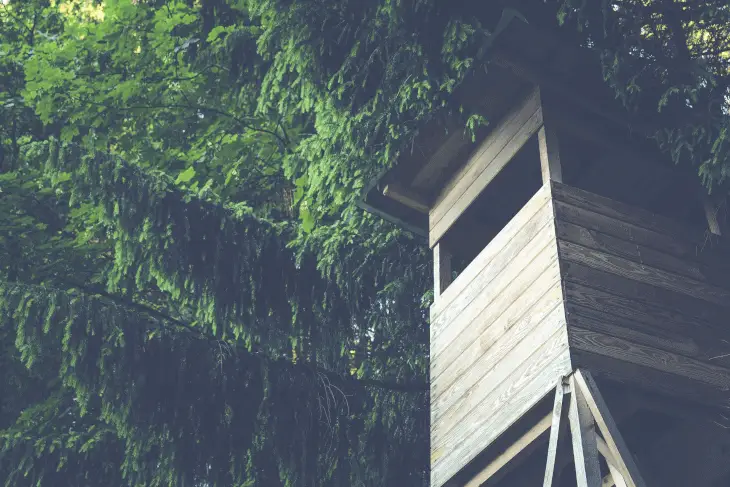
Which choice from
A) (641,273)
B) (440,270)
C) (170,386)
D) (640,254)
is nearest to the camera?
(641,273)

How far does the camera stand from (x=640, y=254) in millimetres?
6574

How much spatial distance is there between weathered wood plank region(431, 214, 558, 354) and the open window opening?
651mm

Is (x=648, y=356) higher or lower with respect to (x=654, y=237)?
lower

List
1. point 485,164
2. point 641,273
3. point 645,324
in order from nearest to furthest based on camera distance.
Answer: point 645,324 → point 641,273 → point 485,164

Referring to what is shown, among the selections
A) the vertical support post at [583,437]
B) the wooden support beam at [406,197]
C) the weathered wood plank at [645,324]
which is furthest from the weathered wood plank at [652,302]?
the wooden support beam at [406,197]

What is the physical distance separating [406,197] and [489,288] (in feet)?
4.82

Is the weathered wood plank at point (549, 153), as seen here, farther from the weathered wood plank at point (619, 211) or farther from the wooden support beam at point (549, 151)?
the weathered wood plank at point (619, 211)

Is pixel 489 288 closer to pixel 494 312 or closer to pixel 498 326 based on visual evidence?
pixel 494 312

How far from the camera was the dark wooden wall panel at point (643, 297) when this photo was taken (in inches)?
235

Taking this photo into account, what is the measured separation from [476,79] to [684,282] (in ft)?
6.09

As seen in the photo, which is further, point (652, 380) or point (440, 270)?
point (440, 270)

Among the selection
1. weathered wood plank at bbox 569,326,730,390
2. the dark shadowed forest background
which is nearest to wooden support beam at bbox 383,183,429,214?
the dark shadowed forest background

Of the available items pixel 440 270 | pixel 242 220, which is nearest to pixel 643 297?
pixel 440 270

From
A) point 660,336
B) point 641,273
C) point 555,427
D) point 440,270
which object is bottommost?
point 440,270
